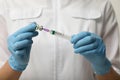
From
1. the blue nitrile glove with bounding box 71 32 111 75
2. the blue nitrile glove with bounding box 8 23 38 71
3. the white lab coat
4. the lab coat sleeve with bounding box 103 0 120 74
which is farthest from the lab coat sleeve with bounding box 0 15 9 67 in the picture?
the lab coat sleeve with bounding box 103 0 120 74

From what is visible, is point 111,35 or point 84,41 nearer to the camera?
point 84,41

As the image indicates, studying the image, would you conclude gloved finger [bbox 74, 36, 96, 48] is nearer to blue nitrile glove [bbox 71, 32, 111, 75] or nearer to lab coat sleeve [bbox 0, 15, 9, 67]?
blue nitrile glove [bbox 71, 32, 111, 75]

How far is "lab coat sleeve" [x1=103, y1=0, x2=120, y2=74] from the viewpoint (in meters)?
1.09

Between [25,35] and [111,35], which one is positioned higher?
[25,35]

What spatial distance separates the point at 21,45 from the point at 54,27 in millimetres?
187

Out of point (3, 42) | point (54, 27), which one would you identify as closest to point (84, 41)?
point (54, 27)

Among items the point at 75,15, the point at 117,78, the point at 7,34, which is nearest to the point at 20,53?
the point at 7,34

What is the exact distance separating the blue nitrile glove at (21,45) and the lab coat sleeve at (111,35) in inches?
13.0

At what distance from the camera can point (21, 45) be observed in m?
0.88

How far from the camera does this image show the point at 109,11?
1089 millimetres

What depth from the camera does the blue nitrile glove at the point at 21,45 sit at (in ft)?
2.89

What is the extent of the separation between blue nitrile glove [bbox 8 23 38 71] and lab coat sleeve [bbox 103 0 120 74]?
33cm

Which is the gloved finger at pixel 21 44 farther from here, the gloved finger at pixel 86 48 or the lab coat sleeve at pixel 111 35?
the lab coat sleeve at pixel 111 35

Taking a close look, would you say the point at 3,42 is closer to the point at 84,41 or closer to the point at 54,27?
the point at 54,27
